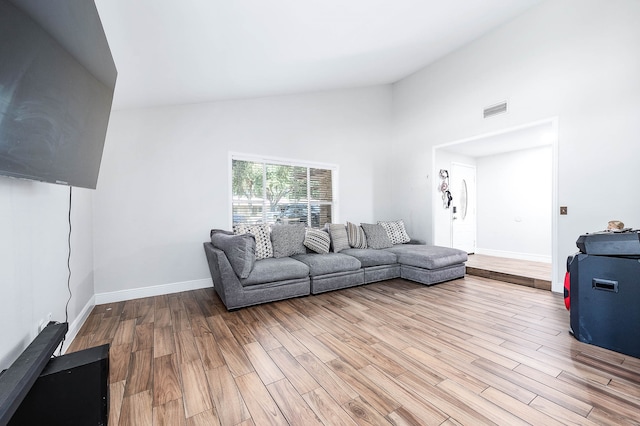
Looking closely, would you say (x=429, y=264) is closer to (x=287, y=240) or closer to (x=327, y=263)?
(x=327, y=263)

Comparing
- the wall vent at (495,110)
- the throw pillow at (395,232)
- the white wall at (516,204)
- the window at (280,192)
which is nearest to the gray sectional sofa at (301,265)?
the throw pillow at (395,232)

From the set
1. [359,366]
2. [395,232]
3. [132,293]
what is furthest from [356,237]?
[132,293]

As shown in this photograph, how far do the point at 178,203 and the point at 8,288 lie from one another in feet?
7.55

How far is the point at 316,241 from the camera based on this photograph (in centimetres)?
387

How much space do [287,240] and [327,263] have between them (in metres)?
0.70

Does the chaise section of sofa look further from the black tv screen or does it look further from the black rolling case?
the black tv screen

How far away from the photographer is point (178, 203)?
11.4 ft

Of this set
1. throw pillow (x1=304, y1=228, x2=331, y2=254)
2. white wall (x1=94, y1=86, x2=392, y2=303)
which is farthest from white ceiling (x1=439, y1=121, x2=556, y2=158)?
throw pillow (x1=304, y1=228, x2=331, y2=254)

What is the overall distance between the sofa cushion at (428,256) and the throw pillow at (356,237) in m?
0.44

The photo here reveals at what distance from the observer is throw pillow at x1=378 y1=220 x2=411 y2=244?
15.5ft

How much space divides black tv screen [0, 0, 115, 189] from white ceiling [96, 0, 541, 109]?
0.54 m

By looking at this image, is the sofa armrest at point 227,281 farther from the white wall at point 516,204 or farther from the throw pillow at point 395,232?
the white wall at point 516,204

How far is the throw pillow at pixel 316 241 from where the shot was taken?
3859 mm

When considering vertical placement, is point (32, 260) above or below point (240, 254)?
above
